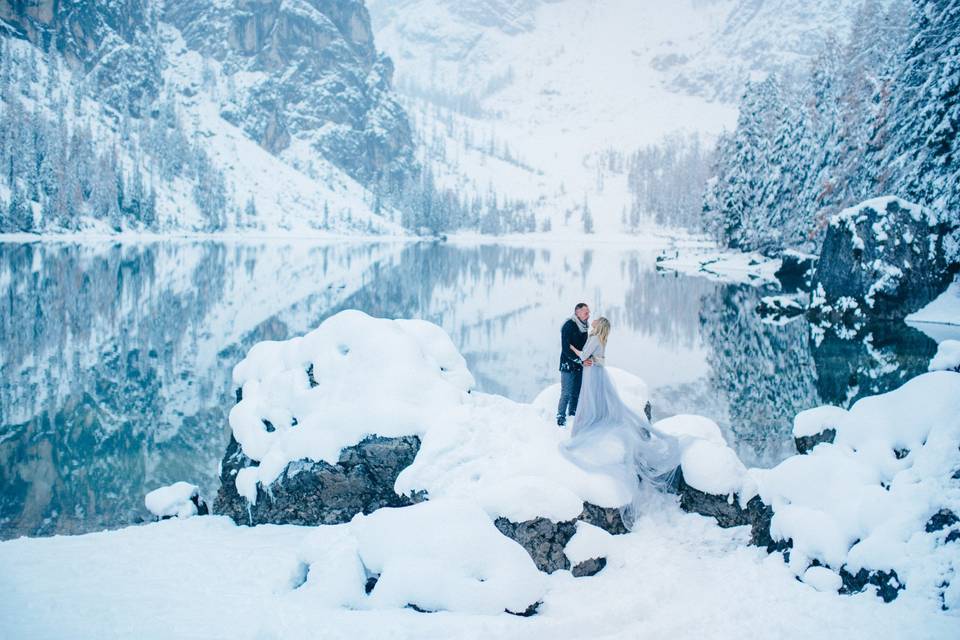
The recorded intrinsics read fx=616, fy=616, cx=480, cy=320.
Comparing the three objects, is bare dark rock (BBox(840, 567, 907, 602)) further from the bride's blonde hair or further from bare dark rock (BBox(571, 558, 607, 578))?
the bride's blonde hair

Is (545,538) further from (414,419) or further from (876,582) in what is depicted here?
(876,582)

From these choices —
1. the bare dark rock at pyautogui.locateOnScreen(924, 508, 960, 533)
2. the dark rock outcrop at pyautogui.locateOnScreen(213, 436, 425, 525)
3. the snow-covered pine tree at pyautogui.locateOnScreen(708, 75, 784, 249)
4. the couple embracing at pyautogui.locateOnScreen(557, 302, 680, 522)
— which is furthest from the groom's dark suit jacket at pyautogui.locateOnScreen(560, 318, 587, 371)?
the snow-covered pine tree at pyautogui.locateOnScreen(708, 75, 784, 249)

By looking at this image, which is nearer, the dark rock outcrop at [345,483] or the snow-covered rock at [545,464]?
the snow-covered rock at [545,464]

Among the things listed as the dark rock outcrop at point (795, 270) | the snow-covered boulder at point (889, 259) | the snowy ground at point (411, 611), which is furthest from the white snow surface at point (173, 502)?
the dark rock outcrop at point (795, 270)

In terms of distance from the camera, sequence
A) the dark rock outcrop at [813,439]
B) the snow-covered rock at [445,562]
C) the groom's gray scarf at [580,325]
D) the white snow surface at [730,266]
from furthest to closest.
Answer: the white snow surface at [730,266] < the groom's gray scarf at [580,325] < the dark rock outcrop at [813,439] < the snow-covered rock at [445,562]

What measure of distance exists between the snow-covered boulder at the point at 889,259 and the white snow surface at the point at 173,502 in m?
30.9

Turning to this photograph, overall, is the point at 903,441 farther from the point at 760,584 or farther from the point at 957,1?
the point at 957,1

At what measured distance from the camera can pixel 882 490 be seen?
6871mm

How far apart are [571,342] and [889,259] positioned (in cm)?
2616

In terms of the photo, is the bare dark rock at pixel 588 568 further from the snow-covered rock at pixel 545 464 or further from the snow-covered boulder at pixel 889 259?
the snow-covered boulder at pixel 889 259

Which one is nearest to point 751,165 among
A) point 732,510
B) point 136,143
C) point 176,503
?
point 732,510

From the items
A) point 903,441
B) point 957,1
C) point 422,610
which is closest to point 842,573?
point 903,441

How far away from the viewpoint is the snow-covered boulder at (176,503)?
1104 cm

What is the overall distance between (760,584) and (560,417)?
4493 mm
